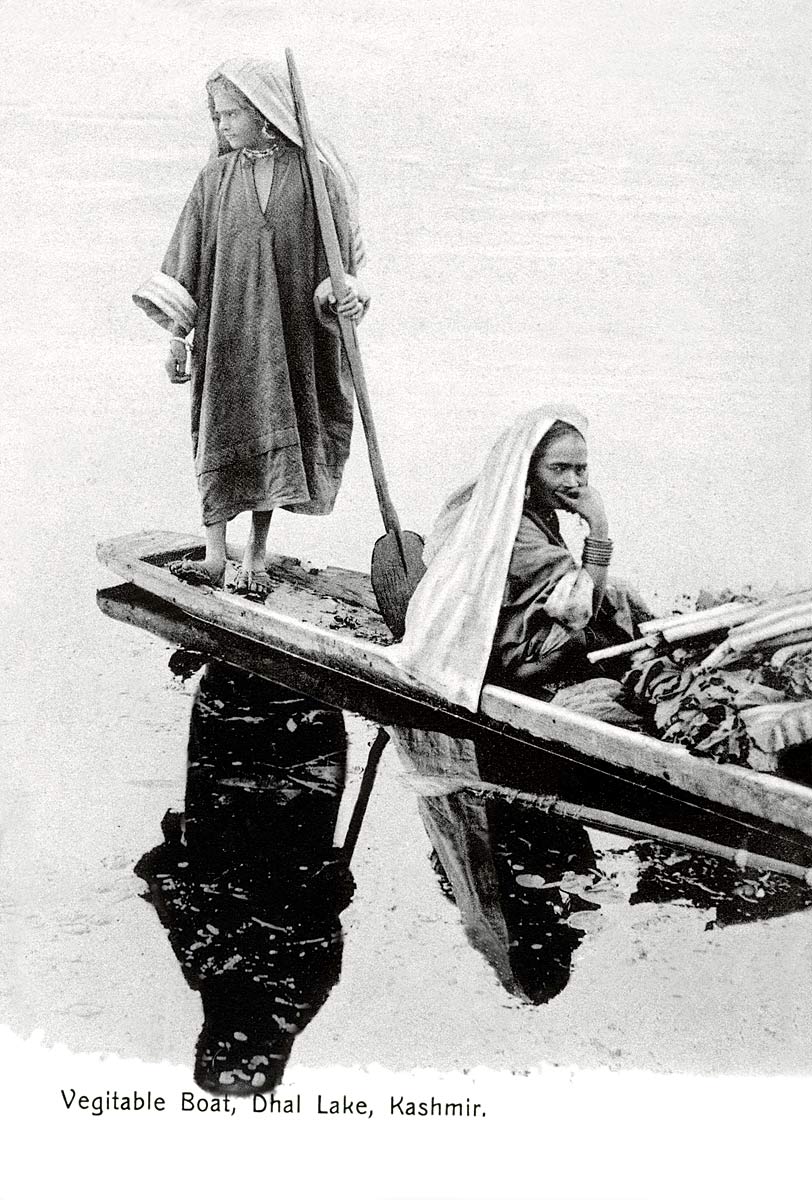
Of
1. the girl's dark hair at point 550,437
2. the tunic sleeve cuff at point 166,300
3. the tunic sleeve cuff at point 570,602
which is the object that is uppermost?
the tunic sleeve cuff at point 166,300

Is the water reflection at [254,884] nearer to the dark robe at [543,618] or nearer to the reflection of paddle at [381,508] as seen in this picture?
the reflection of paddle at [381,508]

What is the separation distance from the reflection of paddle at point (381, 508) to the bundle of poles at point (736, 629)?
54 centimetres

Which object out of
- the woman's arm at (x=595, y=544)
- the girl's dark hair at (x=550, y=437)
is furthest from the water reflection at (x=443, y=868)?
the girl's dark hair at (x=550, y=437)

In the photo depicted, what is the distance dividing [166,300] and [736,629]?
1656 mm

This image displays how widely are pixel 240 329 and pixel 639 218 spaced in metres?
1.05

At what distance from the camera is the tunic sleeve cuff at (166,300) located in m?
3.48

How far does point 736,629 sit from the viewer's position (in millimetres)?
3352

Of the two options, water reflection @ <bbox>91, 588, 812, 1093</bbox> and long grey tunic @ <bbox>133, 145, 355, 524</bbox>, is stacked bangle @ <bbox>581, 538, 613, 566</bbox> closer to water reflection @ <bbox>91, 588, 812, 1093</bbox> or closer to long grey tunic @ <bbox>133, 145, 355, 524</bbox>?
water reflection @ <bbox>91, 588, 812, 1093</bbox>

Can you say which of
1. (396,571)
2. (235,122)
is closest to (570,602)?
(396,571)

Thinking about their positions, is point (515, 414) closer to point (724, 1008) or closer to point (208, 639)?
point (208, 639)

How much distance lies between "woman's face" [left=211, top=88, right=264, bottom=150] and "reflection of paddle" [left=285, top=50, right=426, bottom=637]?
0.11 meters

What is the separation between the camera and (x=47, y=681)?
351 centimetres

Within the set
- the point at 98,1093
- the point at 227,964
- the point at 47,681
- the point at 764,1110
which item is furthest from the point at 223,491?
the point at 764,1110

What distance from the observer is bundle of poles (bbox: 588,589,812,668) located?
130 inches
